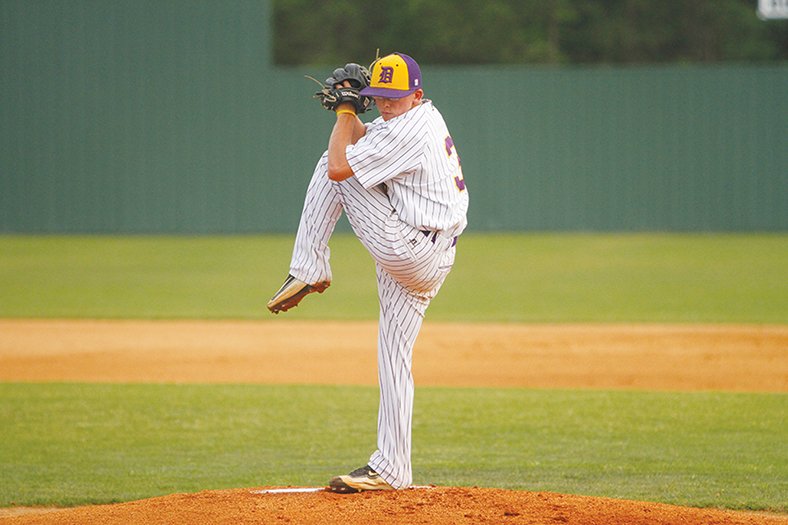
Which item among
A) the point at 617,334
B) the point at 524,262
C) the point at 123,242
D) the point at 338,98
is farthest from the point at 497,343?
the point at 123,242

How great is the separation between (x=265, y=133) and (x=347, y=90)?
16043mm

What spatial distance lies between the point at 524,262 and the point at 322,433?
1056 cm

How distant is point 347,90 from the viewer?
405 cm

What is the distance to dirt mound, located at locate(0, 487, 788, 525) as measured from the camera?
387cm

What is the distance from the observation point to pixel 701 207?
65.0 ft

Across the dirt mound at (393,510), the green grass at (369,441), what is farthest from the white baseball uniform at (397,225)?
the green grass at (369,441)

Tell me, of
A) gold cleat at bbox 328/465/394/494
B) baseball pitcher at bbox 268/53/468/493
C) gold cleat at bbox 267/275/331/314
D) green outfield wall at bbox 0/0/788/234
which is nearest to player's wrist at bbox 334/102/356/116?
baseball pitcher at bbox 268/53/468/493

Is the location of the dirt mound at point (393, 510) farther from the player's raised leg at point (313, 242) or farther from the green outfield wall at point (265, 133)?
the green outfield wall at point (265, 133)

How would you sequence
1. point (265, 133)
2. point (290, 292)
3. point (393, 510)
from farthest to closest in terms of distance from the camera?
point (265, 133) < point (290, 292) < point (393, 510)

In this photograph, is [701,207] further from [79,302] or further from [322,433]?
[322,433]

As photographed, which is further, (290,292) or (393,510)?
(290,292)

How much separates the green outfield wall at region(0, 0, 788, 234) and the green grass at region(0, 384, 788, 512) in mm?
12387

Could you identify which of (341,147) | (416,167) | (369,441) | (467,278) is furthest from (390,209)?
(467,278)

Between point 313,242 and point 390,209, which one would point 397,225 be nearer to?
point 390,209
